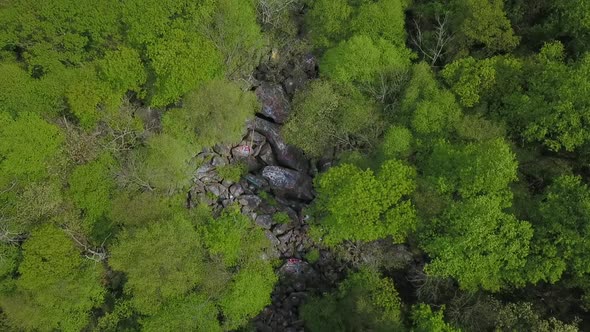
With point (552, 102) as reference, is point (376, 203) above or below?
below

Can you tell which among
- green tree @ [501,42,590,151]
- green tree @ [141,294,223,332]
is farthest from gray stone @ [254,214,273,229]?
green tree @ [501,42,590,151]

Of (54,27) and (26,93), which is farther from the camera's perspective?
(54,27)

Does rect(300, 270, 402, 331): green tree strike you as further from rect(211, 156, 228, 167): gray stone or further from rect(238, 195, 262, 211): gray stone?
rect(211, 156, 228, 167): gray stone

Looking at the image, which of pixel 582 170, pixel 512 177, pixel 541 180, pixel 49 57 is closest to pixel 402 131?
pixel 512 177

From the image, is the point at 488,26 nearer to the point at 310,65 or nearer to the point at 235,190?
the point at 310,65

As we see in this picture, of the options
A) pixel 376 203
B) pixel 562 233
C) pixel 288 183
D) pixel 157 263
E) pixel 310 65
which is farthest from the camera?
pixel 310 65

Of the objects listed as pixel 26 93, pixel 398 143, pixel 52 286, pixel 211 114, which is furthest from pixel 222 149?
pixel 26 93

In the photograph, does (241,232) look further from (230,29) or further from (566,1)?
(566,1)

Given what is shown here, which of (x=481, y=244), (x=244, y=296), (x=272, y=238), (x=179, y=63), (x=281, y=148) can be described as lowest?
(x=244, y=296)
